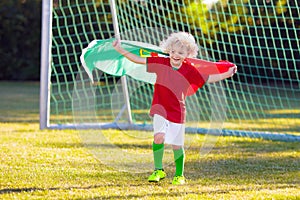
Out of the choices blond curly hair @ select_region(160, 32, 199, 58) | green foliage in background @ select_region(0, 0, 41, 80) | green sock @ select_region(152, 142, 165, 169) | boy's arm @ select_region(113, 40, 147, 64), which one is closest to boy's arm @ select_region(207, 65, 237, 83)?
blond curly hair @ select_region(160, 32, 199, 58)

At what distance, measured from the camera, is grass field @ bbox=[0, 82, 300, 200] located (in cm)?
435

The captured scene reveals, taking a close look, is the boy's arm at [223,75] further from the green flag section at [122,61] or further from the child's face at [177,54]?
the child's face at [177,54]

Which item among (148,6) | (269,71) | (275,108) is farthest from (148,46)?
(269,71)

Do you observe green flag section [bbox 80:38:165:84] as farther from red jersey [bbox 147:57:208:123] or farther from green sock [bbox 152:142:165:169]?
green sock [bbox 152:142:165:169]

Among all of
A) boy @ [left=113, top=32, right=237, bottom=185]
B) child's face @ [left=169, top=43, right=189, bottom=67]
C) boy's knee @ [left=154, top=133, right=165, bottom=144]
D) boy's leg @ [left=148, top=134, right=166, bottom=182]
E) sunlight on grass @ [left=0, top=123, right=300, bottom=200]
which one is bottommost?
sunlight on grass @ [left=0, top=123, right=300, bottom=200]

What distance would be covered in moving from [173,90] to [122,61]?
742mm

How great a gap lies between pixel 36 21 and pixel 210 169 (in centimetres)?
1787

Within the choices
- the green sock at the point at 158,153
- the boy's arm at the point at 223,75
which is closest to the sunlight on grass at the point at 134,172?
the green sock at the point at 158,153

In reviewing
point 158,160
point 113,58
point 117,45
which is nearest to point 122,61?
point 113,58

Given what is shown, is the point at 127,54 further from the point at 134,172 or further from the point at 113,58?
the point at 134,172

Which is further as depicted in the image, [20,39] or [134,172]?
[20,39]

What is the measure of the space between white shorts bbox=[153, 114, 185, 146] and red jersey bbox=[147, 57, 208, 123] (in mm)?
33

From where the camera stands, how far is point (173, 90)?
4781 mm

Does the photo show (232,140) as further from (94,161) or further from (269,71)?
(269,71)
